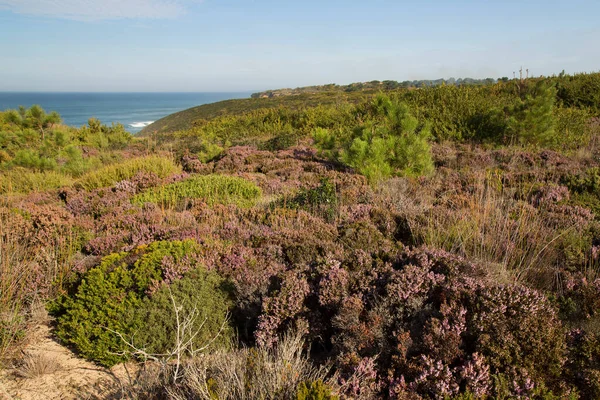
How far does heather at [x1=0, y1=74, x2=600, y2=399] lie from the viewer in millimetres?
2248

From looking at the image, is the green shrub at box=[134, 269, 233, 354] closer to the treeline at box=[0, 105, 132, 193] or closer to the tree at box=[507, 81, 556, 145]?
the treeline at box=[0, 105, 132, 193]

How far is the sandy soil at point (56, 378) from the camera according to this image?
A: 2.67 m

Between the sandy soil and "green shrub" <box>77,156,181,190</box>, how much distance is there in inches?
223

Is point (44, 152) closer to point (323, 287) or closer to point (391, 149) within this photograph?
point (391, 149)

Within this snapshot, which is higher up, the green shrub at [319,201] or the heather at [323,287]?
the green shrub at [319,201]

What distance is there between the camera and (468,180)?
677cm

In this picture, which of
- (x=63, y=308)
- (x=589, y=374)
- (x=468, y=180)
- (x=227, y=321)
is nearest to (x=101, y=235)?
(x=63, y=308)

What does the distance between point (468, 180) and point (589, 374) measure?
16.8 feet

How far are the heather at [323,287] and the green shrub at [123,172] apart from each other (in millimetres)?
869

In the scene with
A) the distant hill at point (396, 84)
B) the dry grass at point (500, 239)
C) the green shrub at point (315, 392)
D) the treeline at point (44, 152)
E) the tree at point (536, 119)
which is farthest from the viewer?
the distant hill at point (396, 84)

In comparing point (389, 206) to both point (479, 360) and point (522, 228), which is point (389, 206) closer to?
point (522, 228)

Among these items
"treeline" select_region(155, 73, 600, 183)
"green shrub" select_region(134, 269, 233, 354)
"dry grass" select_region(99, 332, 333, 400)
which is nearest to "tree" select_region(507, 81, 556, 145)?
"treeline" select_region(155, 73, 600, 183)

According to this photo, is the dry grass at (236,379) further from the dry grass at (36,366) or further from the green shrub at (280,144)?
the green shrub at (280,144)

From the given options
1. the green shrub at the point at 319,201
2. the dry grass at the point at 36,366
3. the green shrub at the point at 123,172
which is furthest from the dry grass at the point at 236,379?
the green shrub at the point at 123,172
